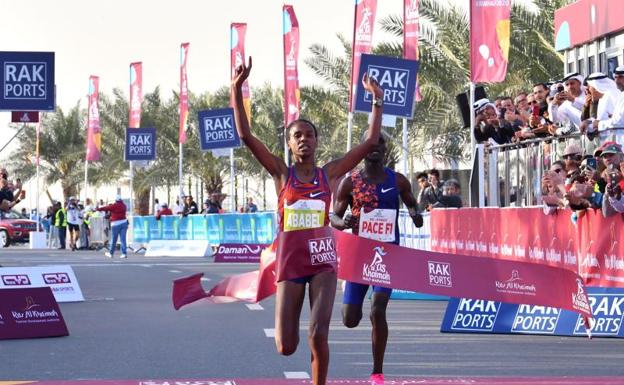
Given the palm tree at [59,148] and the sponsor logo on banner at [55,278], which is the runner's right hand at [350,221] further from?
the palm tree at [59,148]

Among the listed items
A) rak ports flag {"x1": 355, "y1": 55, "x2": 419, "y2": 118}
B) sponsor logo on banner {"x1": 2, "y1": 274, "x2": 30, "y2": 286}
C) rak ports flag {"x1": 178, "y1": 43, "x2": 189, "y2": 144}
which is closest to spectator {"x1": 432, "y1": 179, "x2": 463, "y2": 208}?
rak ports flag {"x1": 355, "y1": 55, "x2": 419, "y2": 118}

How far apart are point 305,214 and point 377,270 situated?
3.04 m

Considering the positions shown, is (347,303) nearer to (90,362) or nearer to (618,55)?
(90,362)

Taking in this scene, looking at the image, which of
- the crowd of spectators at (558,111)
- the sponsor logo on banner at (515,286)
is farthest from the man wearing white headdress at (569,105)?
the sponsor logo on banner at (515,286)

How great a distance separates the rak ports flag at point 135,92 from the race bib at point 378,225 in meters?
40.3

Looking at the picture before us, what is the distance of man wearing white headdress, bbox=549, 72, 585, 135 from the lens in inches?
718

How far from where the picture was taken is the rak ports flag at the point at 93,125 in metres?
54.8

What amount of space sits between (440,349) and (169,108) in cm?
4624

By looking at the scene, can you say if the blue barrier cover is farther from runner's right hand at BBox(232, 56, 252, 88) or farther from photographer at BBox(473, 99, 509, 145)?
photographer at BBox(473, 99, 509, 145)

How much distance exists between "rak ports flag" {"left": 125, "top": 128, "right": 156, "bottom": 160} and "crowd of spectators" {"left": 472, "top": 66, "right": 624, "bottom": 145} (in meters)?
28.5

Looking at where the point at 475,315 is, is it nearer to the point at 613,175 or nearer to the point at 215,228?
the point at 613,175

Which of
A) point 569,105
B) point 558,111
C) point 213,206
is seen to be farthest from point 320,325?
point 213,206

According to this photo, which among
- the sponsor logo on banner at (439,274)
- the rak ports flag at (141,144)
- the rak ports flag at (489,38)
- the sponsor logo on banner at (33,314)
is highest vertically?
the rak ports flag at (489,38)

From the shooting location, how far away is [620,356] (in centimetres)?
1259
